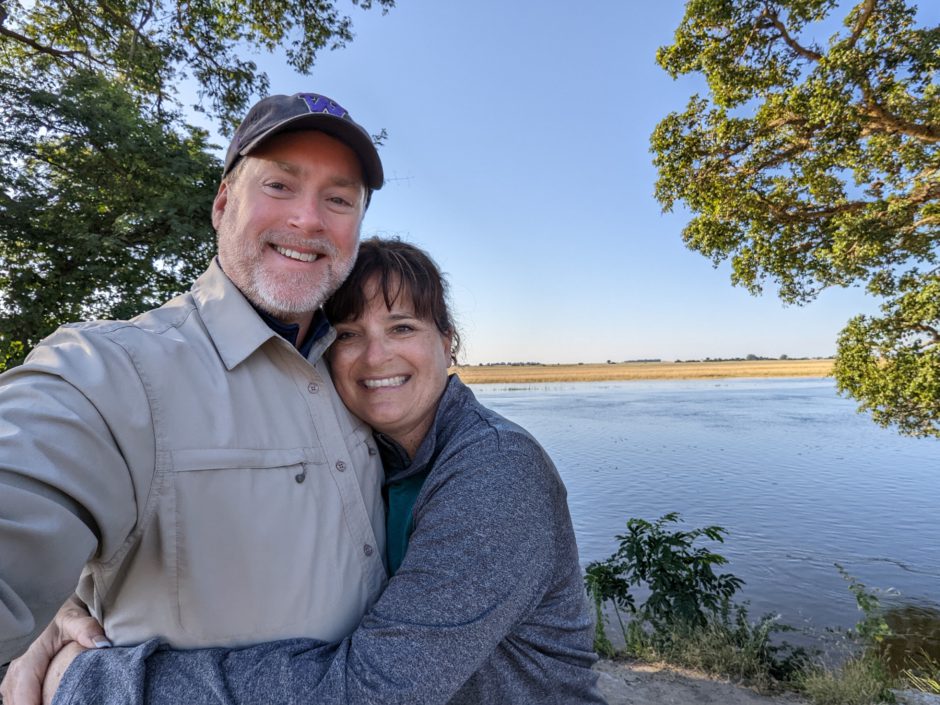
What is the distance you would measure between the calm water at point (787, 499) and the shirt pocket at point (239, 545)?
8.28 meters

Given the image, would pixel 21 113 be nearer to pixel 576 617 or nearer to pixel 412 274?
pixel 412 274

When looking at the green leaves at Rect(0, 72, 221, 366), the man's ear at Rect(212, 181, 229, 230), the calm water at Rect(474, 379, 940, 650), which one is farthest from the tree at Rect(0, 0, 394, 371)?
the calm water at Rect(474, 379, 940, 650)

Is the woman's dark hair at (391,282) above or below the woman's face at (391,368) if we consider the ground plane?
above

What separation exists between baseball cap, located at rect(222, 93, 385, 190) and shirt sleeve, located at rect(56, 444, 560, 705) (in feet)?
3.67

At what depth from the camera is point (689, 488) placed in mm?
13570

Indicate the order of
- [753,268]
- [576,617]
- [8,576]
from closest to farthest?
[8,576] < [576,617] < [753,268]

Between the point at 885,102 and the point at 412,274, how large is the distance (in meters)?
7.56

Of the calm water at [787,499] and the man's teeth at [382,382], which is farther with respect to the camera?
the calm water at [787,499]

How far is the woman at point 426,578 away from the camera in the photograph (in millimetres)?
1021

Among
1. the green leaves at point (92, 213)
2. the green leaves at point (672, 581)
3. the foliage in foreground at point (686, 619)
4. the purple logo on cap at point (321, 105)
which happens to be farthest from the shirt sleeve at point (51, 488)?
the green leaves at point (92, 213)

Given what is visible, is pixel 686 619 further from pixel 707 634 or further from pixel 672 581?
pixel 672 581

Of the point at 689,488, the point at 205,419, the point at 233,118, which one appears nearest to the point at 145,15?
the point at 233,118

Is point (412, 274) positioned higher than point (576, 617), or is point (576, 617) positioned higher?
point (412, 274)

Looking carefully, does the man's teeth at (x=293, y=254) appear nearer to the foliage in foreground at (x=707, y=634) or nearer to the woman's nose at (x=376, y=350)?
the woman's nose at (x=376, y=350)
